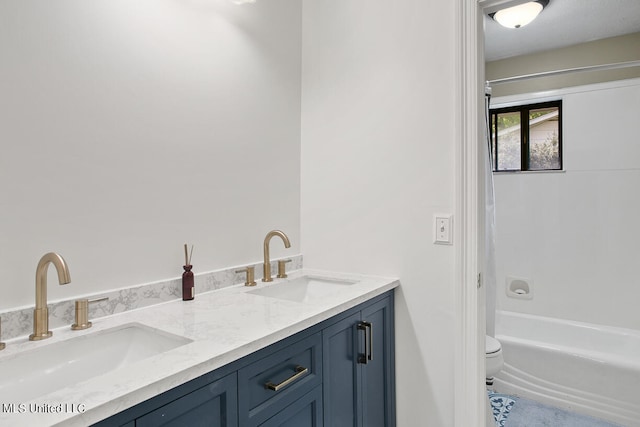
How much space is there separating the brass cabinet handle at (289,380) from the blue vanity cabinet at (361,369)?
4.7 inches

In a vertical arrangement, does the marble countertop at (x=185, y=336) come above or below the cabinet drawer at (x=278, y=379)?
above

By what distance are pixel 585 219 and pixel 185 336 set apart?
3020mm

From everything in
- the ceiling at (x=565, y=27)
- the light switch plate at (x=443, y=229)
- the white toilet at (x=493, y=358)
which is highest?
the ceiling at (x=565, y=27)

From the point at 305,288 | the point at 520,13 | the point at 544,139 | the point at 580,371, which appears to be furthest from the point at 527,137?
the point at 305,288

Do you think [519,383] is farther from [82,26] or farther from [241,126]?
[82,26]

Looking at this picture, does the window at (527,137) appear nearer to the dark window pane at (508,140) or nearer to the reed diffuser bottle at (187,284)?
the dark window pane at (508,140)

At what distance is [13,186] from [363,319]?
1.16 meters

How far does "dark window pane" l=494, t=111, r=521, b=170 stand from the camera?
3.28m

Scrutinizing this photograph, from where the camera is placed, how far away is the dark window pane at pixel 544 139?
3.08 m

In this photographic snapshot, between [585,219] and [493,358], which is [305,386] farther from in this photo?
[585,219]

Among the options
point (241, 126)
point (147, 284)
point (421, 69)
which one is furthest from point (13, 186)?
point (421, 69)

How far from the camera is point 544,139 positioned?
10.3ft

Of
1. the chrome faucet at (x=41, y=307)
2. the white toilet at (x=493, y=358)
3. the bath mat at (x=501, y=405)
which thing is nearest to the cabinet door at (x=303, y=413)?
the chrome faucet at (x=41, y=307)

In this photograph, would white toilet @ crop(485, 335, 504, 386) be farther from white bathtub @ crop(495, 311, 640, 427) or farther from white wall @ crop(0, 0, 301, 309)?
white wall @ crop(0, 0, 301, 309)
